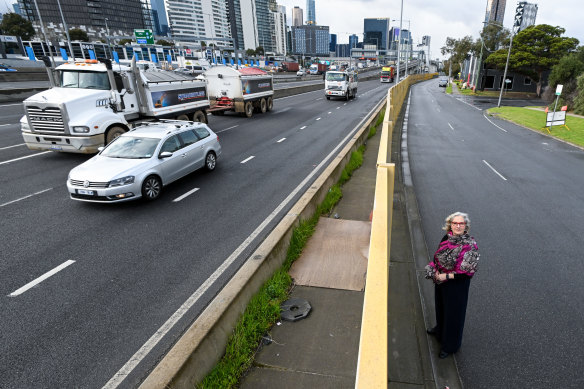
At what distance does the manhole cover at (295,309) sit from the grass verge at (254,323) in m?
0.10

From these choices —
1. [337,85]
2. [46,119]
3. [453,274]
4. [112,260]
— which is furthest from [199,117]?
[337,85]

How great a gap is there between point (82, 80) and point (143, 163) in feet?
22.5

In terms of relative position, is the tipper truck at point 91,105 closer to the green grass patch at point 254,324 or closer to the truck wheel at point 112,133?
the truck wheel at point 112,133

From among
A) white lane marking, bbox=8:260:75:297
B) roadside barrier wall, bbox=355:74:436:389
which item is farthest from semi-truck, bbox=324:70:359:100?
roadside barrier wall, bbox=355:74:436:389

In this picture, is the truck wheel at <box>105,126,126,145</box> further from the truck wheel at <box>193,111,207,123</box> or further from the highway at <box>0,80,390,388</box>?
the truck wheel at <box>193,111,207,123</box>

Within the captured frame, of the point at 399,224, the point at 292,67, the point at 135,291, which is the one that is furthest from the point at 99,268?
the point at 292,67

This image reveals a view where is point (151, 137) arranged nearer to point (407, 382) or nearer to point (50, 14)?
point (407, 382)

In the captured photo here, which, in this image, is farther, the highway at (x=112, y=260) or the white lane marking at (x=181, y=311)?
the highway at (x=112, y=260)

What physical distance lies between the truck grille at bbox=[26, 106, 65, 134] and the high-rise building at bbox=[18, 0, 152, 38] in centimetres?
16358

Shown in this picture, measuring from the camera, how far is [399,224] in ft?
25.5

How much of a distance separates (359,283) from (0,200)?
9.33 meters

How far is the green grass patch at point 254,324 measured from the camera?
3.62m

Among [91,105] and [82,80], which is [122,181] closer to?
[91,105]

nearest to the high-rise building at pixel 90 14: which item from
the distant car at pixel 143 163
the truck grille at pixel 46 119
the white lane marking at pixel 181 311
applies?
the truck grille at pixel 46 119
